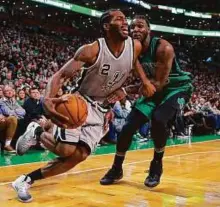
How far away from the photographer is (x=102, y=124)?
135 inches

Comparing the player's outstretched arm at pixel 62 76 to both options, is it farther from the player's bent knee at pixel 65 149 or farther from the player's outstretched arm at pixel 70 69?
the player's bent knee at pixel 65 149

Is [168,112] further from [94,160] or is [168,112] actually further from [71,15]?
[71,15]

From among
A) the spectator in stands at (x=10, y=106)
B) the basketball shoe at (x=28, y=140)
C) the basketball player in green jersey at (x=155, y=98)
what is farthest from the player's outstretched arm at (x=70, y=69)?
the spectator in stands at (x=10, y=106)

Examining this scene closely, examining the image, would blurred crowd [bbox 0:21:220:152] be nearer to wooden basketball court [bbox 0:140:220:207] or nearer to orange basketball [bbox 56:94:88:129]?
wooden basketball court [bbox 0:140:220:207]

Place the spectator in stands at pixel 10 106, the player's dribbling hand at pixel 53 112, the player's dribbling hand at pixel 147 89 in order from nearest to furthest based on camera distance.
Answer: the player's dribbling hand at pixel 53 112, the player's dribbling hand at pixel 147 89, the spectator in stands at pixel 10 106

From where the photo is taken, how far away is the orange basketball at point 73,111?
296 cm

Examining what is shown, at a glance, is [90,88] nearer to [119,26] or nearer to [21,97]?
[119,26]

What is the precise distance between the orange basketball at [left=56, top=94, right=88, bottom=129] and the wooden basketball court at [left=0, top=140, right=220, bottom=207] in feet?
2.07

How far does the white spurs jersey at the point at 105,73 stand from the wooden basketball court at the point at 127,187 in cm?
80

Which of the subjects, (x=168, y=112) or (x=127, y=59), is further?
(x=168, y=112)

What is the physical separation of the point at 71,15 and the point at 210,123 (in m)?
18.1

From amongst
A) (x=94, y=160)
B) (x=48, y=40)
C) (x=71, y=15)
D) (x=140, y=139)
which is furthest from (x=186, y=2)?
(x=94, y=160)

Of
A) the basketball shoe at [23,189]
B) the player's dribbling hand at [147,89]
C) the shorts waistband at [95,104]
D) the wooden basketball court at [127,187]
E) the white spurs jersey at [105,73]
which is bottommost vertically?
the wooden basketball court at [127,187]

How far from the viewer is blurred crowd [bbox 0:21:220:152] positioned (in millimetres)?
6523
